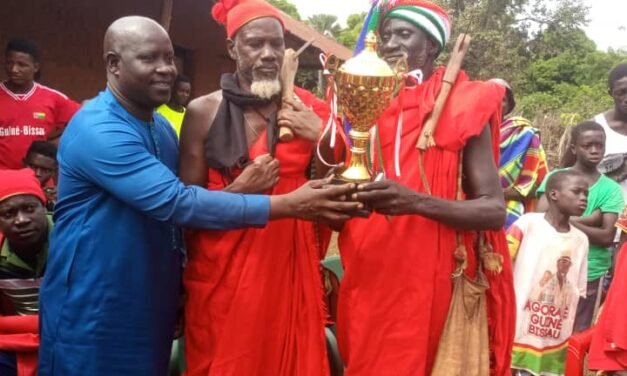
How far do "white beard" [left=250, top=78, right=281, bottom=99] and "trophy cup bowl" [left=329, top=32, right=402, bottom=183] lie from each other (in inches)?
15.7

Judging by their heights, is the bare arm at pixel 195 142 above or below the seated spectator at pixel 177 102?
below

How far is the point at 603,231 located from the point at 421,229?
2.59 metres

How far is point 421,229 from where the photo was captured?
8.41ft

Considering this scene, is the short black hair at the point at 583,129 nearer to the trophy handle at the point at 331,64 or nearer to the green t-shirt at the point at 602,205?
the green t-shirt at the point at 602,205

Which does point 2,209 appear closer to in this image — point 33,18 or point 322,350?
point 322,350

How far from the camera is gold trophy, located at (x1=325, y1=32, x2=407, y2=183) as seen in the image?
2.32 metres

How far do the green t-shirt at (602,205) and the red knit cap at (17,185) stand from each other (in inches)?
123

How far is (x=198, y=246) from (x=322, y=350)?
640 mm

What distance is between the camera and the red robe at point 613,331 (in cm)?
346

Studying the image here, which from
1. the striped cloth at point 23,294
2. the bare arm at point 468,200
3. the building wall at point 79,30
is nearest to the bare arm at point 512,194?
the bare arm at point 468,200

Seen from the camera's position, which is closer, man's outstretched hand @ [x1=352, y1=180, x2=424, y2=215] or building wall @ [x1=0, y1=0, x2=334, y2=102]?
man's outstretched hand @ [x1=352, y1=180, x2=424, y2=215]

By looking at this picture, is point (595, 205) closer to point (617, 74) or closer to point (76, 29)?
point (617, 74)

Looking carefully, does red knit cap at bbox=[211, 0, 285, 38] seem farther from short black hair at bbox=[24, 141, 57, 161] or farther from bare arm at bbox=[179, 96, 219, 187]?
short black hair at bbox=[24, 141, 57, 161]

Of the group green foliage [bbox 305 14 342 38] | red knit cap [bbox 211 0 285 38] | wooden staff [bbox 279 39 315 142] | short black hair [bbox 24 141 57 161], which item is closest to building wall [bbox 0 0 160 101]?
short black hair [bbox 24 141 57 161]
